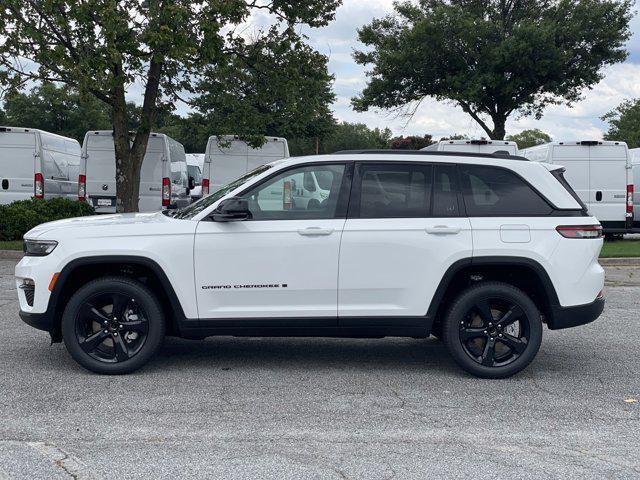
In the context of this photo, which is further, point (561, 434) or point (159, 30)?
point (159, 30)

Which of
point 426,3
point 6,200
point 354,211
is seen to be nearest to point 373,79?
point 426,3

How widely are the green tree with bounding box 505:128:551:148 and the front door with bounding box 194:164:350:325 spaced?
313 ft

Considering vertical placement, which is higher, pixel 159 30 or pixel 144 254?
pixel 159 30

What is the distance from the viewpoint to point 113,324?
5.98 m

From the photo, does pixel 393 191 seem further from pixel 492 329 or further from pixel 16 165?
pixel 16 165

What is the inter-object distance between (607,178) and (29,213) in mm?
13125

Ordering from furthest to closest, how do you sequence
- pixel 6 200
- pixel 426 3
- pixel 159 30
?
pixel 426 3, pixel 6 200, pixel 159 30

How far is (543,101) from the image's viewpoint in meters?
27.3

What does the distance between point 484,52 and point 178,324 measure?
21.1 meters

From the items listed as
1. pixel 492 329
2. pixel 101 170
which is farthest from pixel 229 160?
pixel 492 329

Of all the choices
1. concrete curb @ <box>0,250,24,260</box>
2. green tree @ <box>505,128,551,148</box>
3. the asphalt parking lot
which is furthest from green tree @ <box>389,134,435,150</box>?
green tree @ <box>505,128,551,148</box>

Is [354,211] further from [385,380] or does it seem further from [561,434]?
[561,434]

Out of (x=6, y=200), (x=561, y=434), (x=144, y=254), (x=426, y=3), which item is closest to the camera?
(x=561, y=434)

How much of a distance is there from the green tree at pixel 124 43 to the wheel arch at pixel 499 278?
381 inches
